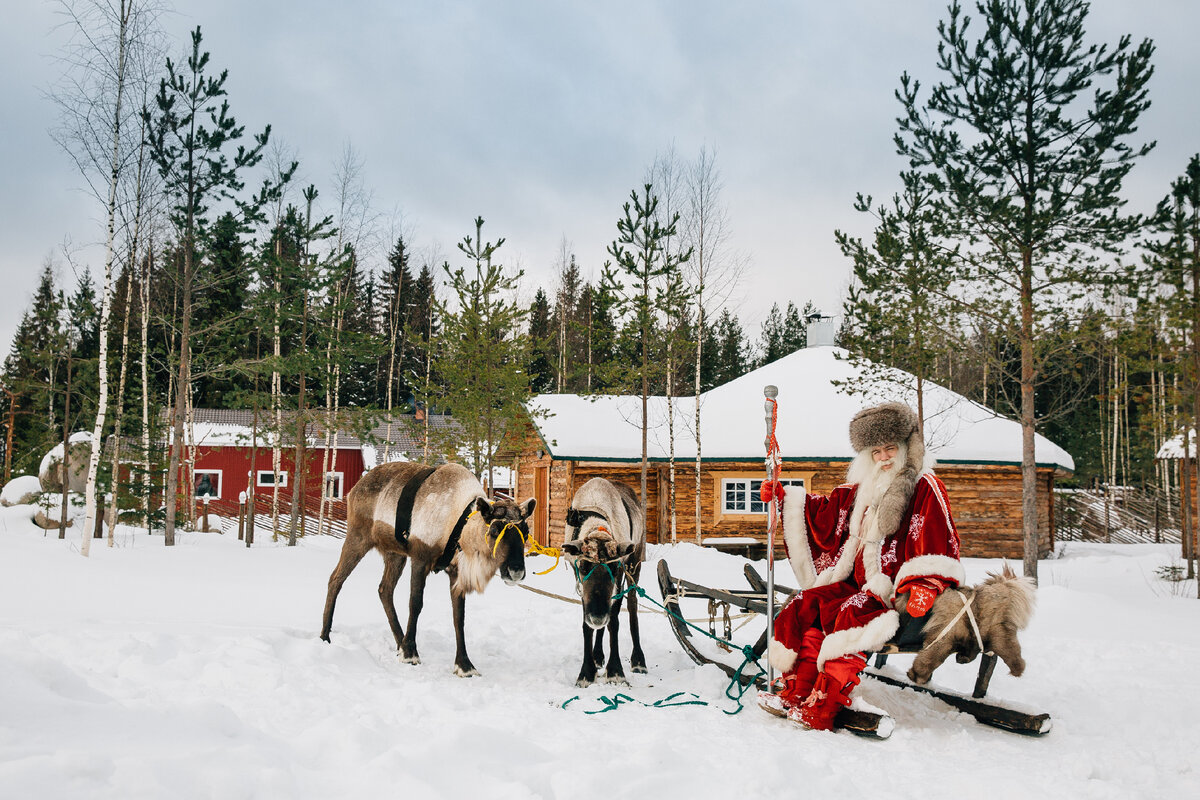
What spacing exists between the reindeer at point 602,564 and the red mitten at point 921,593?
1.96 metres

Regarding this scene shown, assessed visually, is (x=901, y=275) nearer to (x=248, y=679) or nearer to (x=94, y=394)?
(x=248, y=679)

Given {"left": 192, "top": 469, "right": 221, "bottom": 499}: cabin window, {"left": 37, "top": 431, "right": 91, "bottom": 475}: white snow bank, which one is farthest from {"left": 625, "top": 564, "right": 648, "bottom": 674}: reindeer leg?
{"left": 192, "top": 469, "right": 221, "bottom": 499}: cabin window

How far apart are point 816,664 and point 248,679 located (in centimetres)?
327

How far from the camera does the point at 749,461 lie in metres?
18.3

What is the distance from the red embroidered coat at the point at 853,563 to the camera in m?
4.11

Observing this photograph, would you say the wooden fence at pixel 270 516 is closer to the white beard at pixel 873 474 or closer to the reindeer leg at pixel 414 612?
the reindeer leg at pixel 414 612

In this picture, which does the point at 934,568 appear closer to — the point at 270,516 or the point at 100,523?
the point at 100,523

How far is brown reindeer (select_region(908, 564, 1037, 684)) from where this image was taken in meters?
4.05

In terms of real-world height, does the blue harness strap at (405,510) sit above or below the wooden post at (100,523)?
above

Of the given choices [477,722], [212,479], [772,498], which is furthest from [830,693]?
[212,479]

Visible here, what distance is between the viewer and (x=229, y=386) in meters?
34.5

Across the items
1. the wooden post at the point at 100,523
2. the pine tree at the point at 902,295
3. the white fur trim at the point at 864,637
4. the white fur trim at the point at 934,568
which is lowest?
the wooden post at the point at 100,523

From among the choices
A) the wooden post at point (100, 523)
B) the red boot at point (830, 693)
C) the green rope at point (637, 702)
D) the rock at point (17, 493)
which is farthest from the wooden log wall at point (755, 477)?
the rock at point (17, 493)

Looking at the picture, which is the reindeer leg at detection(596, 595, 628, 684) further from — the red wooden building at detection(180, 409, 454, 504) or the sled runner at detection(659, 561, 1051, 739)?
the red wooden building at detection(180, 409, 454, 504)
